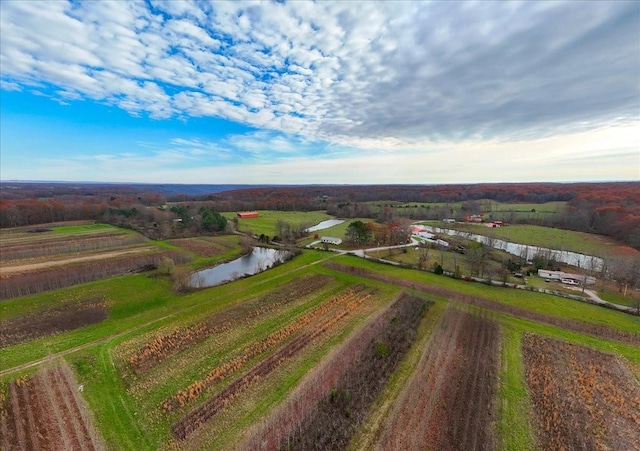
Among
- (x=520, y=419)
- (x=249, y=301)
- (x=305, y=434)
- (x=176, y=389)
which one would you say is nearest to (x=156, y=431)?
(x=176, y=389)

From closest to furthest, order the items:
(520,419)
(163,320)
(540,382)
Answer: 1. (520,419)
2. (540,382)
3. (163,320)

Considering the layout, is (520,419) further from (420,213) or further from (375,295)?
(420,213)

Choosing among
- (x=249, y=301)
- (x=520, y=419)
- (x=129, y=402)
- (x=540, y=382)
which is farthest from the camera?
(x=249, y=301)

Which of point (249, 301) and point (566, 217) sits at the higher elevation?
point (566, 217)

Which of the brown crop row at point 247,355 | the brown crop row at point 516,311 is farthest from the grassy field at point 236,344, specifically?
the brown crop row at point 516,311

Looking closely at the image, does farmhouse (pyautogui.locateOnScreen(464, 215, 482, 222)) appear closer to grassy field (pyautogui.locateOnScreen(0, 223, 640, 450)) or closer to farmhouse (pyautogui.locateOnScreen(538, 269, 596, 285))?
farmhouse (pyautogui.locateOnScreen(538, 269, 596, 285))

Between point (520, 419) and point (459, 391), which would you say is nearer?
point (520, 419)

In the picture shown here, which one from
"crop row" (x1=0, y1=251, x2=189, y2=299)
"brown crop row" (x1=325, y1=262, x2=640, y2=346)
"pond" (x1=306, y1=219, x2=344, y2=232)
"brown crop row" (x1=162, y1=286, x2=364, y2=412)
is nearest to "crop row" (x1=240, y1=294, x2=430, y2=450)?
"brown crop row" (x1=162, y1=286, x2=364, y2=412)
